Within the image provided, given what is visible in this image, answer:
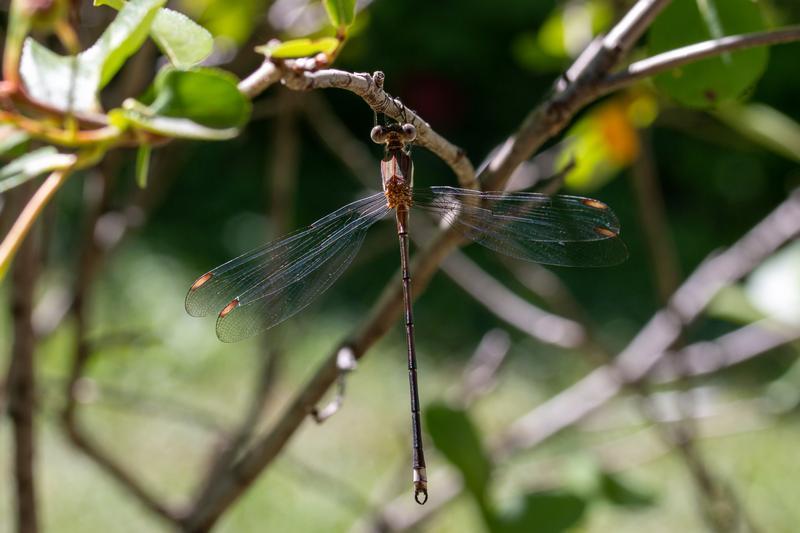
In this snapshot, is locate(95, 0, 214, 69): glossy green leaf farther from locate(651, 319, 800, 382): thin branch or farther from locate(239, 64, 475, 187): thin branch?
locate(651, 319, 800, 382): thin branch

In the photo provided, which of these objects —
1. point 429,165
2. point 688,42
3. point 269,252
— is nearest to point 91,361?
point 269,252

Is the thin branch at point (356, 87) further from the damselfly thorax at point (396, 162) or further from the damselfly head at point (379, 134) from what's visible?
the damselfly head at point (379, 134)

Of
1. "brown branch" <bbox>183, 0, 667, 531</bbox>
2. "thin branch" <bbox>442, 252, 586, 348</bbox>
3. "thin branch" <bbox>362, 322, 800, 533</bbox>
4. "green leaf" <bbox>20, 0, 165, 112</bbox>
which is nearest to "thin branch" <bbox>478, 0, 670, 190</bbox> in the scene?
"brown branch" <bbox>183, 0, 667, 531</bbox>

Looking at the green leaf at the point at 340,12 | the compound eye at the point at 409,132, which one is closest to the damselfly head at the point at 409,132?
the compound eye at the point at 409,132

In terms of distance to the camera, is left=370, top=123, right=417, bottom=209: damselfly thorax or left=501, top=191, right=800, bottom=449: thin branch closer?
left=370, top=123, right=417, bottom=209: damselfly thorax

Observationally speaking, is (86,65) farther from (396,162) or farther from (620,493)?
(620,493)
